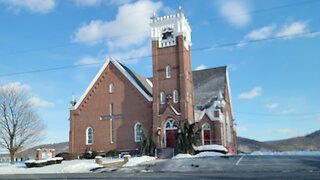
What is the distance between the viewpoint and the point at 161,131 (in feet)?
142

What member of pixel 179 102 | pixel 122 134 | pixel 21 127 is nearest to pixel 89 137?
pixel 122 134

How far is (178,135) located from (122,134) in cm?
944

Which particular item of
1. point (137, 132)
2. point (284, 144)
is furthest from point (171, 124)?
point (284, 144)

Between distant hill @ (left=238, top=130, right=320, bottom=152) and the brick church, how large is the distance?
27.3 metres

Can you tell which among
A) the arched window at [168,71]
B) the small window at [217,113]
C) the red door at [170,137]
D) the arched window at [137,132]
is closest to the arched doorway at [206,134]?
the small window at [217,113]

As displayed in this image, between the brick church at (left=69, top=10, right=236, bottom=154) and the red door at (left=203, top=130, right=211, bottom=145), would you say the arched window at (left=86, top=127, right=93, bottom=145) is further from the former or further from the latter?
the red door at (left=203, top=130, right=211, bottom=145)

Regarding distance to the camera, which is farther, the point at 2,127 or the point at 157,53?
the point at 2,127

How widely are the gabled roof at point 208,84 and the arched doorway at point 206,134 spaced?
3.67 metres

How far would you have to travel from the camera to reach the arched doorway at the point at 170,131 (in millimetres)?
43375

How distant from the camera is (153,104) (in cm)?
4428

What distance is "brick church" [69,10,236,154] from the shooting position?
4362cm

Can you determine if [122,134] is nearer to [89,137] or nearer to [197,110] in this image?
[89,137]

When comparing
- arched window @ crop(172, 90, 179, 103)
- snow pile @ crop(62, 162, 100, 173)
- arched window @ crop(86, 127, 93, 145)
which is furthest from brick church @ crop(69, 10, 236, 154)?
snow pile @ crop(62, 162, 100, 173)

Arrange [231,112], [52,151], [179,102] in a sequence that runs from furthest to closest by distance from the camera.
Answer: [231,112], [179,102], [52,151]
